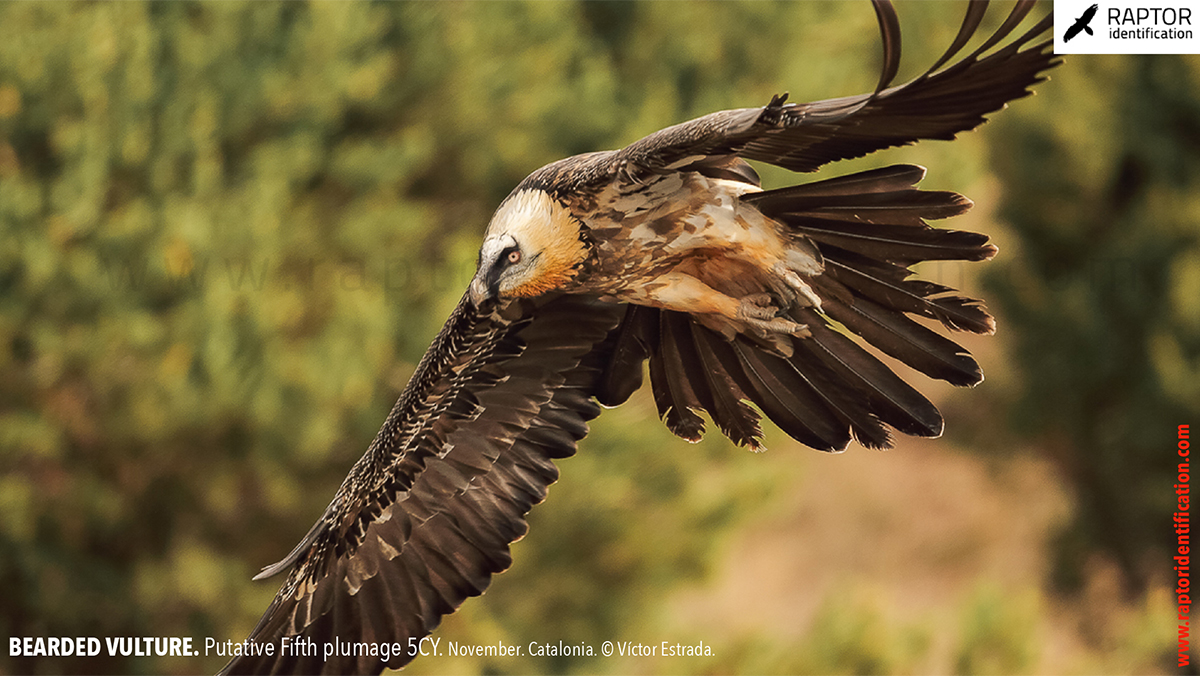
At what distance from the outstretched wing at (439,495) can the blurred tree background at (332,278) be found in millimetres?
3851

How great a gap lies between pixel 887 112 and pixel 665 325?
4.39ft

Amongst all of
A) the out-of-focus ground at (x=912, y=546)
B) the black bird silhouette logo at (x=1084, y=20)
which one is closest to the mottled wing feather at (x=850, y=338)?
the black bird silhouette logo at (x=1084, y=20)

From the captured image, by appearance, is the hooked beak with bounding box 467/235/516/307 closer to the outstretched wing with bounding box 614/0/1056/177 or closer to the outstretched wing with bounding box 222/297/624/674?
the outstretched wing with bounding box 222/297/624/674

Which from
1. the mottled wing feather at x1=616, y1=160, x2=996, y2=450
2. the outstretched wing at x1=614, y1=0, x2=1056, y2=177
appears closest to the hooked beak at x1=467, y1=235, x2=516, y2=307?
the outstretched wing at x1=614, y1=0, x2=1056, y2=177

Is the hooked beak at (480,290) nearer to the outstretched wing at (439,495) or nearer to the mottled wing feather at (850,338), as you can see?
the outstretched wing at (439,495)

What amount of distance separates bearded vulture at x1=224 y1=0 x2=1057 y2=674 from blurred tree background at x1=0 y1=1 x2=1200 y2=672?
3.93 metres

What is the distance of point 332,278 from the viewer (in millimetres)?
8305

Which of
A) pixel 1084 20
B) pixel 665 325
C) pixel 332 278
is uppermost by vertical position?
pixel 1084 20

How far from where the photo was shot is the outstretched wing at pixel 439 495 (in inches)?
144

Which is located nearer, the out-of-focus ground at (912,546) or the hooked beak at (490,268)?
the hooked beak at (490,268)

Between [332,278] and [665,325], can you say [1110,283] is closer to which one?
[332,278]

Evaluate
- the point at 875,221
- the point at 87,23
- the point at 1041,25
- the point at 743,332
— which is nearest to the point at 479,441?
the point at 743,332

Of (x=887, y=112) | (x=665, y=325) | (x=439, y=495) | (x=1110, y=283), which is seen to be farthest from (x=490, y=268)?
(x=1110, y=283)

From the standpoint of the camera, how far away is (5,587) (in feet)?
25.2
